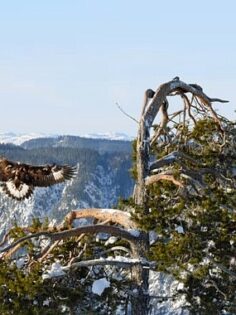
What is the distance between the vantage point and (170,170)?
13070mm

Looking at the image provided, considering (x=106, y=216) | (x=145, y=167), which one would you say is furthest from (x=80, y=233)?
(x=145, y=167)

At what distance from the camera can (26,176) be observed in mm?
14008

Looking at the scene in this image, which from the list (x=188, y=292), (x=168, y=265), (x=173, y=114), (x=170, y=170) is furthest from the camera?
(x=173, y=114)

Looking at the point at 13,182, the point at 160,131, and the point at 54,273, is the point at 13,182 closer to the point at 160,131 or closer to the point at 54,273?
the point at 54,273

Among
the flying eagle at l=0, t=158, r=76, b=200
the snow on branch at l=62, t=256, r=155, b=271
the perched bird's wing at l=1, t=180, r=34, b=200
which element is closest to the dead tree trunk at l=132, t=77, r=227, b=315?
the snow on branch at l=62, t=256, r=155, b=271

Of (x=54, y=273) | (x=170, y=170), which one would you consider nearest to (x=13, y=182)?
(x=54, y=273)

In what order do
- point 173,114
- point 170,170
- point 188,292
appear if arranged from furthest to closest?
point 173,114
point 188,292
point 170,170

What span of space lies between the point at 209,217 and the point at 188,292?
81.4 inches

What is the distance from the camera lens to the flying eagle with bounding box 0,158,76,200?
45.5 ft

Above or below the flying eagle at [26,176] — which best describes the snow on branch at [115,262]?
below

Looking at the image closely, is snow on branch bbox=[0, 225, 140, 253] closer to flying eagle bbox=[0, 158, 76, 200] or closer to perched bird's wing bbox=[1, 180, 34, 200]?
perched bird's wing bbox=[1, 180, 34, 200]

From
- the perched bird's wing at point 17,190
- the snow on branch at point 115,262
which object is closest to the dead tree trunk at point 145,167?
the snow on branch at point 115,262

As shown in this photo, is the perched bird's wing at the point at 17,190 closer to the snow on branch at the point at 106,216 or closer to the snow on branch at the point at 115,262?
the snow on branch at the point at 106,216

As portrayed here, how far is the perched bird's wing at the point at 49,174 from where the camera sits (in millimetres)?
14009
